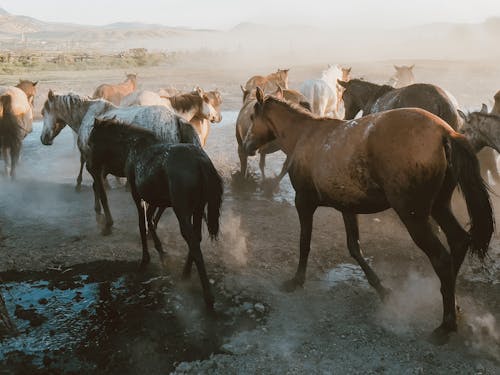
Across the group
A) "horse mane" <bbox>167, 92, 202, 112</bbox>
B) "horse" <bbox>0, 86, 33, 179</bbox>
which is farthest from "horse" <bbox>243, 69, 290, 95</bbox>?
"horse" <bbox>0, 86, 33, 179</bbox>

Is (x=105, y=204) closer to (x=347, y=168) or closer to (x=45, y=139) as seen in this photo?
(x=45, y=139)

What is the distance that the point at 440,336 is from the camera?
3848mm

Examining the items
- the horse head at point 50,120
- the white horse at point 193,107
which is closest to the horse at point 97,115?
the horse head at point 50,120

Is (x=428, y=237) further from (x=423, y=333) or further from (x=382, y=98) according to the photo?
(x=382, y=98)

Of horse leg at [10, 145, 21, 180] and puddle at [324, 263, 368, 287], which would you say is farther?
horse leg at [10, 145, 21, 180]

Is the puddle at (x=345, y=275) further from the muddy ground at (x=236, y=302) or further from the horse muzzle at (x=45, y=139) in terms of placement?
the horse muzzle at (x=45, y=139)

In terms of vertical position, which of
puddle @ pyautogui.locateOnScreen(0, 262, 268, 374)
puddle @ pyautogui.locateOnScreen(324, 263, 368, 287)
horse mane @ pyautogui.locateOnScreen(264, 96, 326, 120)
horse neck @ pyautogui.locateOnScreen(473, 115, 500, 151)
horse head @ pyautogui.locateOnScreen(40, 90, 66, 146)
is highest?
horse mane @ pyautogui.locateOnScreen(264, 96, 326, 120)

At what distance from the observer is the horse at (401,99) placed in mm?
6653

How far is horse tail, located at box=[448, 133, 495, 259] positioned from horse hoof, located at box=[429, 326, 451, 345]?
2.26ft

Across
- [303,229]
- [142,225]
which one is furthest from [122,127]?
[303,229]

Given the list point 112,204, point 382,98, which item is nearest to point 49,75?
point 112,204

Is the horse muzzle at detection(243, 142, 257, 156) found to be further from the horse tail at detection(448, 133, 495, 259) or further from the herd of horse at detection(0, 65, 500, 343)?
the horse tail at detection(448, 133, 495, 259)

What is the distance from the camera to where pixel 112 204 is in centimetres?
780

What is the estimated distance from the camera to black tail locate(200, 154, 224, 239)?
4.43 m
